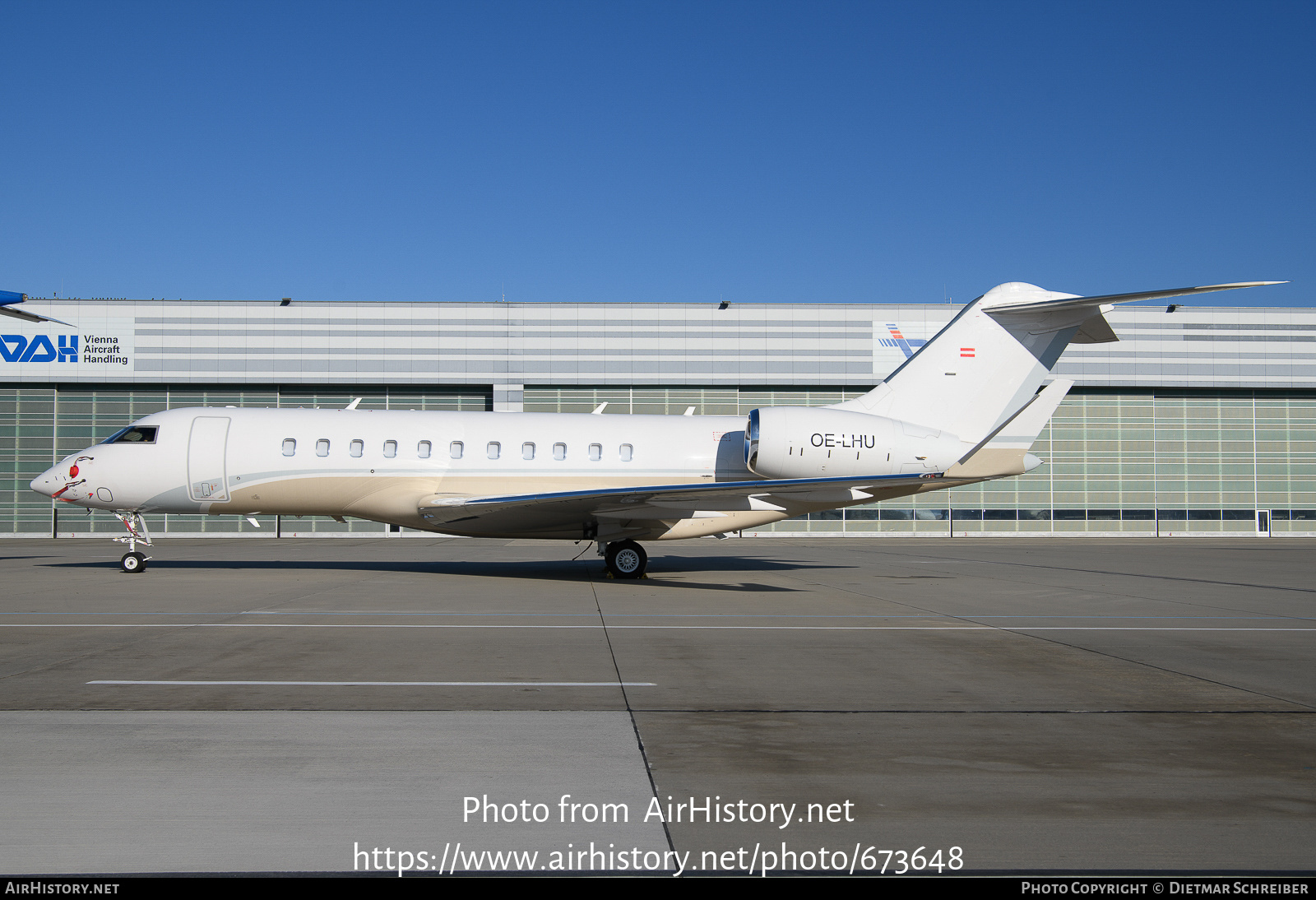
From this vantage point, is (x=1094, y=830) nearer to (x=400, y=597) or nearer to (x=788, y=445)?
(x=400, y=597)

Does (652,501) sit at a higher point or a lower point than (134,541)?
higher

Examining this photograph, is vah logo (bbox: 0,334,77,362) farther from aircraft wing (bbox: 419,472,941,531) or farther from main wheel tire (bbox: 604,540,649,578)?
main wheel tire (bbox: 604,540,649,578)

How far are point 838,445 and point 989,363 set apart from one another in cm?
361

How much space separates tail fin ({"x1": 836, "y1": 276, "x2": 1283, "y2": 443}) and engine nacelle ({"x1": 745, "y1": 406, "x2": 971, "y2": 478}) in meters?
0.47

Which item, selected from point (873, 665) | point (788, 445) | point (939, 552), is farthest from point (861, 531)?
point (873, 665)

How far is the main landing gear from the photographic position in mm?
17422

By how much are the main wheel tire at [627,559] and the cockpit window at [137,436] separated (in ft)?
30.6

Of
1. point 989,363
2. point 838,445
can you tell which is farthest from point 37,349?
point 989,363

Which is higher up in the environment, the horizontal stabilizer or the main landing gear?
the horizontal stabilizer

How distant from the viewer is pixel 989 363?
17984mm

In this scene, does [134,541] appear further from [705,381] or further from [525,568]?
[705,381]

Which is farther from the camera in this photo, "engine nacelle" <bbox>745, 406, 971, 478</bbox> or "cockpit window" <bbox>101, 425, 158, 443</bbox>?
"cockpit window" <bbox>101, 425, 158, 443</bbox>

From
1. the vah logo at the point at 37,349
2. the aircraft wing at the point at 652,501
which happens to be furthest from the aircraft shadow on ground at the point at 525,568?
the vah logo at the point at 37,349

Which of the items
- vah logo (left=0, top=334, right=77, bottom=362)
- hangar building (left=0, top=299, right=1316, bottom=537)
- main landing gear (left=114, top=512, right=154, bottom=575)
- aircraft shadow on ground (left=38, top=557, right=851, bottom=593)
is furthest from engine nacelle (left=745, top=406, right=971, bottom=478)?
vah logo (left=0, top=334, right=77, bottom=362)
